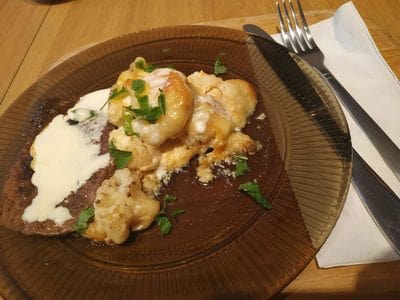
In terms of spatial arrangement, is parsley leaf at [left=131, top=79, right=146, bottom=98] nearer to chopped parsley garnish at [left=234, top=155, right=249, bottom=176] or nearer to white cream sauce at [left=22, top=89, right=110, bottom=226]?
white cream sauce at [left=22, top=89, right=110, bottom=226]

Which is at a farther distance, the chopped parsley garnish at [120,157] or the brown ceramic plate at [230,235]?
the chopped parsley garnish at [120,157]

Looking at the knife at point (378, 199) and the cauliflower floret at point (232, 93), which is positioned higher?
the cauliflower floret at point (232, 93)

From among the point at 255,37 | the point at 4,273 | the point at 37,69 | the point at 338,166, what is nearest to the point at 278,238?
the point at 338,166

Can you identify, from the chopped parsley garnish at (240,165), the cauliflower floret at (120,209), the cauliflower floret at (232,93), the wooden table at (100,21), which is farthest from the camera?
the wooden table at (100,21)

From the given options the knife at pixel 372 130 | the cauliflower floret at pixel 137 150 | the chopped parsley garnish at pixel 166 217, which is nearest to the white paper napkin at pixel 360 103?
the knife at pixel 372 130

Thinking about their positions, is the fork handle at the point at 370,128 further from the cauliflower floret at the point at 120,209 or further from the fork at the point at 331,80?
the cauliflower floret at the point at 120,209

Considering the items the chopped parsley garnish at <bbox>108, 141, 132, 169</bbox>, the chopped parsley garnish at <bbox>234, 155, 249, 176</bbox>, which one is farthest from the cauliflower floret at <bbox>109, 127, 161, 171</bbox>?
the chopped parsley garnish at <bbox>234, 155, 249, 176</bbox>
